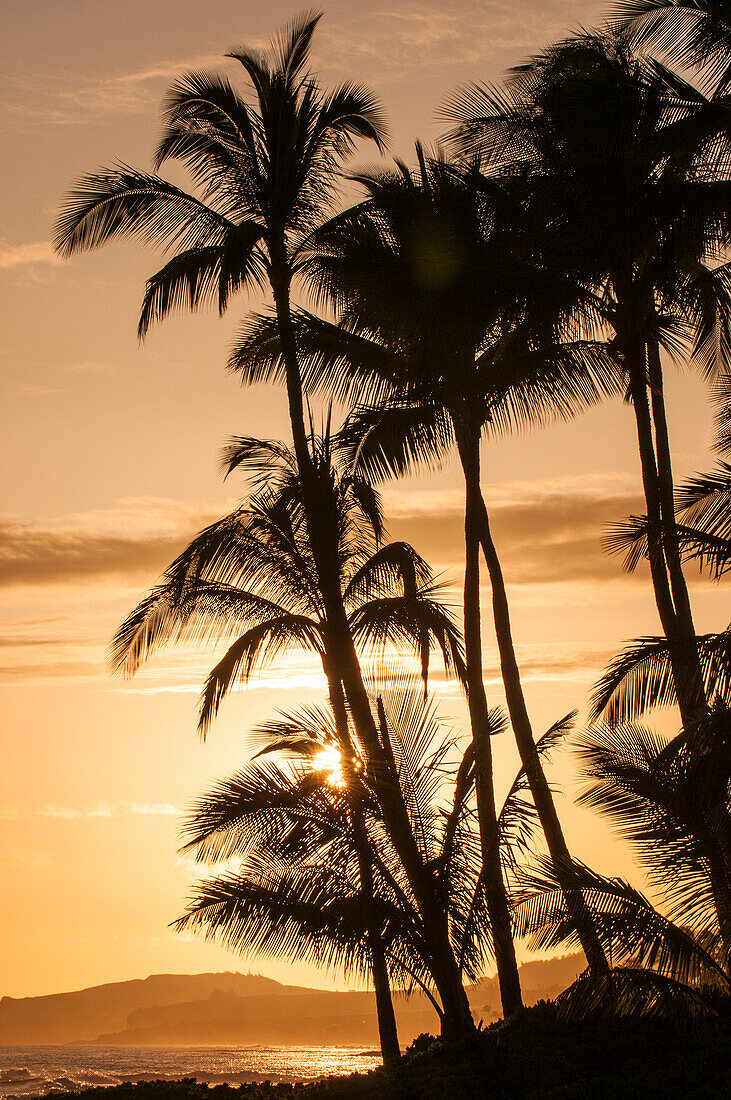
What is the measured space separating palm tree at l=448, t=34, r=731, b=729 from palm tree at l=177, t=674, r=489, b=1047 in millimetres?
3140

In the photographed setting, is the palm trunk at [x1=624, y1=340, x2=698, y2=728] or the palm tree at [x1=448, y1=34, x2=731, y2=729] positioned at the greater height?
the palm tree at [x1=448, y1=34, x2=731, y2=729]

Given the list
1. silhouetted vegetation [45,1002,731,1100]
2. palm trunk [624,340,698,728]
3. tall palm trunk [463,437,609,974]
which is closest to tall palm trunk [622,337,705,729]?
palm trunk [624,340,698,728]

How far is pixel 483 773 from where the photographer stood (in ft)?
42.2

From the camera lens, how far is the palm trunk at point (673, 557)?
33.0 feet

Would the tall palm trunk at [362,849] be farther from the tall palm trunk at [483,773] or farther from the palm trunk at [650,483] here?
the palm trunk at [650,483]

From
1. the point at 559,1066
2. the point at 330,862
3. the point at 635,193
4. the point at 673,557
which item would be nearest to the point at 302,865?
the point at 330,862

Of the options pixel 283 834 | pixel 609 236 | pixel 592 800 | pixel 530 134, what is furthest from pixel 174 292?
pixel 592 800

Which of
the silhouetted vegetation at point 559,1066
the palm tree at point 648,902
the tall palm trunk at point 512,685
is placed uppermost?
the tall palm trunk at point 512,685

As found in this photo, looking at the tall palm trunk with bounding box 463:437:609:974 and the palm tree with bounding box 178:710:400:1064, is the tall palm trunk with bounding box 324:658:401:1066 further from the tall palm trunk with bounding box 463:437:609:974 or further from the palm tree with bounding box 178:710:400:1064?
the tall palm trunk with bounding box 463:437:609:974

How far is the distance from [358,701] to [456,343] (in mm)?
4698

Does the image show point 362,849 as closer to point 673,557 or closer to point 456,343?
point 673,557

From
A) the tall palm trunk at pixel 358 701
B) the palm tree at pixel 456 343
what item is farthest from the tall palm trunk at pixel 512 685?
the tall palm trunk at pixel 358 701

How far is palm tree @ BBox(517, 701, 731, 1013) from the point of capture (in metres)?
10.3

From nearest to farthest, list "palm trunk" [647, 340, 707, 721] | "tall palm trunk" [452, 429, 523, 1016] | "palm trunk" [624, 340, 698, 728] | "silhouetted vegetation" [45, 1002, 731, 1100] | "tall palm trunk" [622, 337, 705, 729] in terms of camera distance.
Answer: "silhouetted vegetation" [45, 1002, 731, 1100] < "palm trunk" [647, 340, 707, 721] < "tall palm trunk" [622, 337, 705, 729] < "tall palm trunk" [452, 429, 523, 1016] < "palm trunk" [624, 340, 698, 728]
